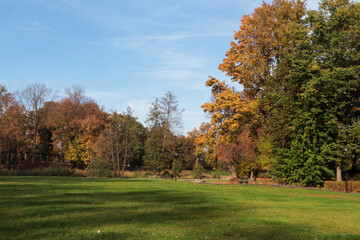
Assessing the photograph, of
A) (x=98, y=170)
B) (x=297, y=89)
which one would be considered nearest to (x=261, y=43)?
(x=297, y=89)

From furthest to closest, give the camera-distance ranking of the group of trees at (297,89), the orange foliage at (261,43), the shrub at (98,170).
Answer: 1. the shrub at (98,170)
2. the orange foliage at (261,43)
3. the group of trees at (297,89)

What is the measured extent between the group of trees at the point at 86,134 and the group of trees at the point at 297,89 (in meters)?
28.4

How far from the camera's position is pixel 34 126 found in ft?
209

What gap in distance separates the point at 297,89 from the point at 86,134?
4522cm

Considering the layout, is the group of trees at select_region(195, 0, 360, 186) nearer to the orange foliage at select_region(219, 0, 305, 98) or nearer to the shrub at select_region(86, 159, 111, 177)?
the orange foliage at select_region(219, 0, 305, 98)

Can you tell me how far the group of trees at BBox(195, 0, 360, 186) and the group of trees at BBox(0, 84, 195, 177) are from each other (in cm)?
2839

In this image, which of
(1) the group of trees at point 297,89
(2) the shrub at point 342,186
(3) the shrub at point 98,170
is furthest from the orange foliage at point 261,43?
(3) the shrub at point 98,170

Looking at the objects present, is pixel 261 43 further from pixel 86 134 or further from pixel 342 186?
pixel 86 134

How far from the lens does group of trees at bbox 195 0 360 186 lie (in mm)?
25781

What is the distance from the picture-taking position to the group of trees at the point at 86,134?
184 ft

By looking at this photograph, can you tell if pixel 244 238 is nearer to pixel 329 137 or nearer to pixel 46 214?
pixel 46 214

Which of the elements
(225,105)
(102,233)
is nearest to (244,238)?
(102,233)

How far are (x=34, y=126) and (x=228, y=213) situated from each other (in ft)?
205

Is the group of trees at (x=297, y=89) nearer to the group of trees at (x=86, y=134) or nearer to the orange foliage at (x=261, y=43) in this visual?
the orange foliage at (x=261, y=43)
